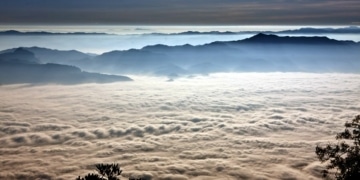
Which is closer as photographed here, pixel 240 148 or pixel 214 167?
pixel 214 167

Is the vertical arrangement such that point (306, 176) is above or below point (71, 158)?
below

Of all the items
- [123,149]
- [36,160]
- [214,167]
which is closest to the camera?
[214,167]

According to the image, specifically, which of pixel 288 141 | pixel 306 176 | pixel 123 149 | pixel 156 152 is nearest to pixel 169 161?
pixel 156 152

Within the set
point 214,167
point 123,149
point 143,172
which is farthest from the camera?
point 123,149

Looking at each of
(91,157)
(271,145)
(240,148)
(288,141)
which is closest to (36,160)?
(91,157)

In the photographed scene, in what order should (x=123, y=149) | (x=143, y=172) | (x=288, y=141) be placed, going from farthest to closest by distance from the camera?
(x=288, y=141), (x=123, y=149), (x=143, y=172)

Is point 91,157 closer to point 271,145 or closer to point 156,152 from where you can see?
point 156,152

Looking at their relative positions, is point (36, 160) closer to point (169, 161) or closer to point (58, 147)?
point (58, 147)

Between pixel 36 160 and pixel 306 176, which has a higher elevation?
pixel 36 160

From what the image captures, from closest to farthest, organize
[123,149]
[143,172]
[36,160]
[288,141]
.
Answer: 1. [143,172]
2. [36,160]
3. [123,149]
4. [288,141]
